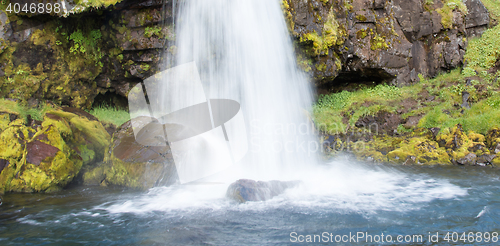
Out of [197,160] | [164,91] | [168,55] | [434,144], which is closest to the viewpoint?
[197,160]

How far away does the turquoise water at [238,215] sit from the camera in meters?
4.27

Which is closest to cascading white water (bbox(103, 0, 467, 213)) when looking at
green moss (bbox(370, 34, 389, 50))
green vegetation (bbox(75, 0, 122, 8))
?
green vegetation (bbox(75, 0, 122, 8))

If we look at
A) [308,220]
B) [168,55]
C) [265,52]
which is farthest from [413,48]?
[308,220]

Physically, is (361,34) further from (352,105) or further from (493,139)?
(493,139)

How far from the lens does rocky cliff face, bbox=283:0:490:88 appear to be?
10672mm

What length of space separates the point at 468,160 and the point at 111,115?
1063cm

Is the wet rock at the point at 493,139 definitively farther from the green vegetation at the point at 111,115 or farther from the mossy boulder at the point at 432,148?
the green vegetation at the point at 111,115

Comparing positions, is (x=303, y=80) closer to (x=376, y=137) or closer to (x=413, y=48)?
(x=376, y=137)

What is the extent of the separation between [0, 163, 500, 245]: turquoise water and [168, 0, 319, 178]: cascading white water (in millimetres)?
3198

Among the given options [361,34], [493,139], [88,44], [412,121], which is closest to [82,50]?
[88,44]

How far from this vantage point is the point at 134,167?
6594mm

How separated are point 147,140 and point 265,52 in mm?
4588

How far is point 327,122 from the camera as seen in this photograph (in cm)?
1103

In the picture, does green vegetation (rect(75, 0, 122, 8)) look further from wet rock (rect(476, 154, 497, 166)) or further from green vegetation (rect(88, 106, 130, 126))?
wet rock (rect(476, 154, 497, 166))
